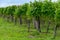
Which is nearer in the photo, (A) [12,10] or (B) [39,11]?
(B) [39,11]

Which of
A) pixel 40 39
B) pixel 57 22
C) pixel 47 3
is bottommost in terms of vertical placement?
pixel 40 39

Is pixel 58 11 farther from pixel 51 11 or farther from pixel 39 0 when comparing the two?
pixel 39 0

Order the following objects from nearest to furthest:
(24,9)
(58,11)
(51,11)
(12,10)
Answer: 1. (58,11)
2. (51,11)
3. (24,9)
4. (12,10)

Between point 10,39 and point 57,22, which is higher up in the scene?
point 57,22

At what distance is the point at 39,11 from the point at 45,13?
1690mm

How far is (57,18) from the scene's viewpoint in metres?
28.1

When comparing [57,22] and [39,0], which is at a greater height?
[39,0]

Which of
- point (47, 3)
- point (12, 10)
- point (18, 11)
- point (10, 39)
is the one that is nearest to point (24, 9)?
point (18, 11)

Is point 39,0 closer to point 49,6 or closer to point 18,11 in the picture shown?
point 49,6

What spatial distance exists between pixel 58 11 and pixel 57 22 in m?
1.69

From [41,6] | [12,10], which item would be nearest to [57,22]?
[41,6]

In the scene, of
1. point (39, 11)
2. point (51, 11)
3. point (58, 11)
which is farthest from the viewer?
point (39, 11)

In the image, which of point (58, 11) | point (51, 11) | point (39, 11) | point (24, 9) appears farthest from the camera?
point (24, 9)

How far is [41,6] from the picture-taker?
36281 millimetres
